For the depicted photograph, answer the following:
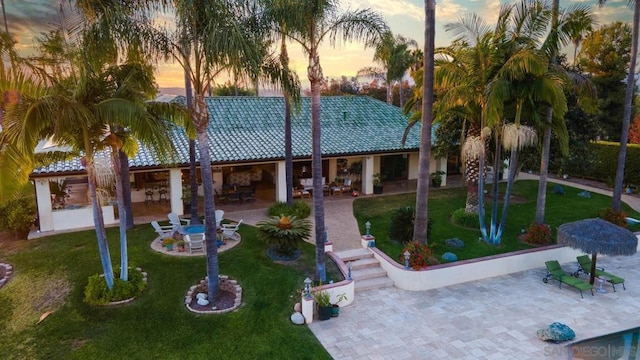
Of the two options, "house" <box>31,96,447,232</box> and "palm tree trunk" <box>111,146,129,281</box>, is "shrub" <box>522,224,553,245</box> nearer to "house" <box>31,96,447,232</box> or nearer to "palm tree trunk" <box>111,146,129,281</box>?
"house" <box>31,96,447,232</box>

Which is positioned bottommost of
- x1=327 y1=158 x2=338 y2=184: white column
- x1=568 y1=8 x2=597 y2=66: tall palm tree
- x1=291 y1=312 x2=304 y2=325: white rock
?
x1=291 y1=312 x2=304 y2=325: white rock

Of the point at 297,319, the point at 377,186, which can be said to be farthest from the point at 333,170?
the point at 297,319

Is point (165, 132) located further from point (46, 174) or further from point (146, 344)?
point (46, 174)

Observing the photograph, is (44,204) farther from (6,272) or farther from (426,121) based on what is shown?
(426,121)

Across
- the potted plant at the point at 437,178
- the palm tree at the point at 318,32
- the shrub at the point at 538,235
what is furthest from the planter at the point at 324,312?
the potted plant at the point at 437,178

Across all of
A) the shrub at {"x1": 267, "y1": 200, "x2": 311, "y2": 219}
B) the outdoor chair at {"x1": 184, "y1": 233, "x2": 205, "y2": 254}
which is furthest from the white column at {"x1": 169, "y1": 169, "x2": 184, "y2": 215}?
the outdoor chair at {"x1": 184, "y1": 233, "x2": 205, "y2": 254}

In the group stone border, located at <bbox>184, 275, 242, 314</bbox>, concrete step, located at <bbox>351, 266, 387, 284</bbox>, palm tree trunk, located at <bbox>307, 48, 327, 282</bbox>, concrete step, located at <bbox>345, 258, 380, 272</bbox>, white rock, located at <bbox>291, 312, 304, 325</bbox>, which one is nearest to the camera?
white rock, located at <bbox>291, 312, 304, 325</bbox>

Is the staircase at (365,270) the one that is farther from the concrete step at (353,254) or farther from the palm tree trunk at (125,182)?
the palm tree trunk at (125,182)
